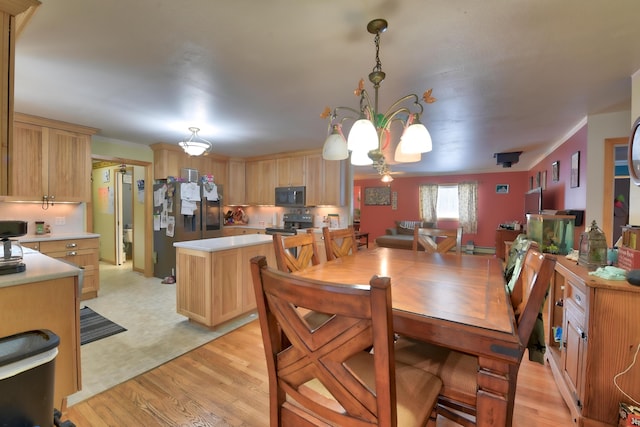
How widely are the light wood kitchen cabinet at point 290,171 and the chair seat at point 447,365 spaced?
4.05 metres

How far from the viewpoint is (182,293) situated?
2.88 meters

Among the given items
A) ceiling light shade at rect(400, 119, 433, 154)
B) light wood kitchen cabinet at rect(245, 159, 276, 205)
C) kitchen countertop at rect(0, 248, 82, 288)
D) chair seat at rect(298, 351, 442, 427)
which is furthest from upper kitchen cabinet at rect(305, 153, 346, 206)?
chair seat at rect(298, 351, 442, 427)

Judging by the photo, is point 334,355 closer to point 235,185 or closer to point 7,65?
point 7,65

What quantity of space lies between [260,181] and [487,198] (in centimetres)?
655

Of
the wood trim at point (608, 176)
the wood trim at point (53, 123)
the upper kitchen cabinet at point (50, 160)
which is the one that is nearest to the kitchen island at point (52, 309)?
the upper kitchen cabinet at point (50, 160)

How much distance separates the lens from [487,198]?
7.93 meters

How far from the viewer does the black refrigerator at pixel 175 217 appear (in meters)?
4.36

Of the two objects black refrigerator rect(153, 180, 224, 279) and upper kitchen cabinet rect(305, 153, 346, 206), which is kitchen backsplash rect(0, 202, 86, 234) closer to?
black refrigerator rect(153, 180, 224, 279)

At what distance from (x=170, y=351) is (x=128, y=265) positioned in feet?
14.2

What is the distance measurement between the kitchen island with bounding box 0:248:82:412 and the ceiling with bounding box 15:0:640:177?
1454mm

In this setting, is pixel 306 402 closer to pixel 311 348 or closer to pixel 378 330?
pixel 311 348

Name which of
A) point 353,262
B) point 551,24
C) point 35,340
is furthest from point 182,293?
point 551,24

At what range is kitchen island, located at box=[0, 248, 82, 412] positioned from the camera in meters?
1.47

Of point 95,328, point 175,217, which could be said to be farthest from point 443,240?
point 175,217
